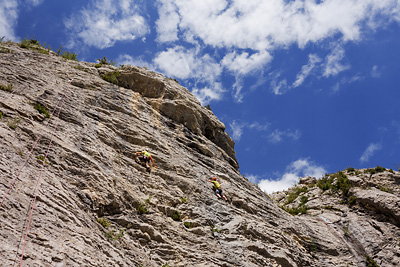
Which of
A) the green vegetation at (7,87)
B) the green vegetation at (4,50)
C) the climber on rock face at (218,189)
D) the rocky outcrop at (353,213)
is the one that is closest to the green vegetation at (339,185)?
the rocky outcrop at (353,213)

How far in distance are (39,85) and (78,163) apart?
18.7ft

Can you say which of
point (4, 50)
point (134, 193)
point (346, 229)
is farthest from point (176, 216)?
→ point (346, 229)

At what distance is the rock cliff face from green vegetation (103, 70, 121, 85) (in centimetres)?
17

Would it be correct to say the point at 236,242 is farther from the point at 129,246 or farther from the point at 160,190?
the point at 129,246

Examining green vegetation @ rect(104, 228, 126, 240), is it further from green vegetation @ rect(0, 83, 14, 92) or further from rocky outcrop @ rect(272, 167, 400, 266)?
rocky outcrop @ rect(272, 167, 400, 266)

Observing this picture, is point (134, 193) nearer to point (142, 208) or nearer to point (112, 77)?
point (142, 208)

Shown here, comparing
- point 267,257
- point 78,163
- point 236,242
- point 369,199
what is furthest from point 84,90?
point 369,199

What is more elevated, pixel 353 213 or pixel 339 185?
pixel 339 185

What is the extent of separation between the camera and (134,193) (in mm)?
11781

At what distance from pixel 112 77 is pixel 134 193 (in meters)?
9.95

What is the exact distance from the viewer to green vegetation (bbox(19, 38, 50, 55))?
18781mm

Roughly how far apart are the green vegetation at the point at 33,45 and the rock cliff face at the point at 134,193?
2.02 feet

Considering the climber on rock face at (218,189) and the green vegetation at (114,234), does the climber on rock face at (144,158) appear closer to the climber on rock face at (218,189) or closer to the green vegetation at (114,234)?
the climber on rock face at (218,189)

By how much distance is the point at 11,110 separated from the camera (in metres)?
11.0
